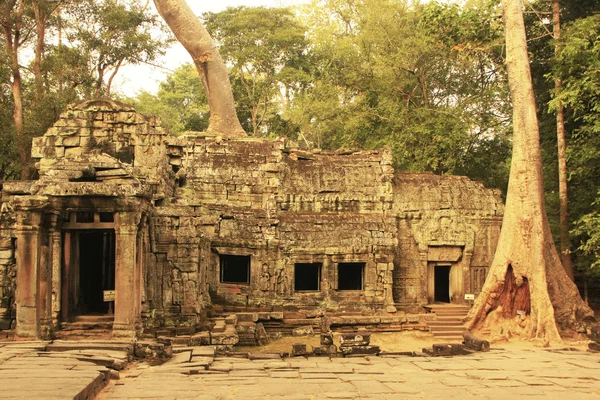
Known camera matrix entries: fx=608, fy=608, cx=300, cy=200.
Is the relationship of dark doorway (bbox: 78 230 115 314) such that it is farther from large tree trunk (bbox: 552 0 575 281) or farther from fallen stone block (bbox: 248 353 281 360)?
large tree trunk (bbox: 552 0 575 281)

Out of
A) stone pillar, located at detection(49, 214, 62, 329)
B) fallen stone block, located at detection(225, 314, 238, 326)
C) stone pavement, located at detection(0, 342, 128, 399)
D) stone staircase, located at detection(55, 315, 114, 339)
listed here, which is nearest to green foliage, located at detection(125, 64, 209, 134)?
fallen stone block, located at detection(225, 314, 238, 326)

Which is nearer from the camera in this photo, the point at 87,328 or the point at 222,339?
the point at 87,328

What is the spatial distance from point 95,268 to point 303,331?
552 cm

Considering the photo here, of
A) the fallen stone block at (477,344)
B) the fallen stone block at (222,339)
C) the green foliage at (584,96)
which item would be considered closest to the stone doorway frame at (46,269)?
the fallen stone block at (222,339)

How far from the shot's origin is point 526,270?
15.4 m

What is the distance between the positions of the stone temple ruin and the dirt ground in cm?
99

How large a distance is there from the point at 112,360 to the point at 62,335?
97.5 inches

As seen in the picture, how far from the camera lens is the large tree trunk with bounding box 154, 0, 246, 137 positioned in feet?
74.9

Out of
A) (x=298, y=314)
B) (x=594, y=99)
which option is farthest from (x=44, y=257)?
(x=594, y=99)

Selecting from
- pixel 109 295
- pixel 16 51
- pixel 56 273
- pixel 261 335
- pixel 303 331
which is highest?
pixel 16 51

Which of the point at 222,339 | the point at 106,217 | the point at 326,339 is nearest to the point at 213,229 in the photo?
the point at 106,217

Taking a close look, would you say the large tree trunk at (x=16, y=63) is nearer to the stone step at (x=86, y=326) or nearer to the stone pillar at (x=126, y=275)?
the stone step at (x=86, y=326)

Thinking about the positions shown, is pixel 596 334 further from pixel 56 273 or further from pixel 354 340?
pixel 56 273

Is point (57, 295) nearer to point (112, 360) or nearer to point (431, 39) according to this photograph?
point (112, 360)
